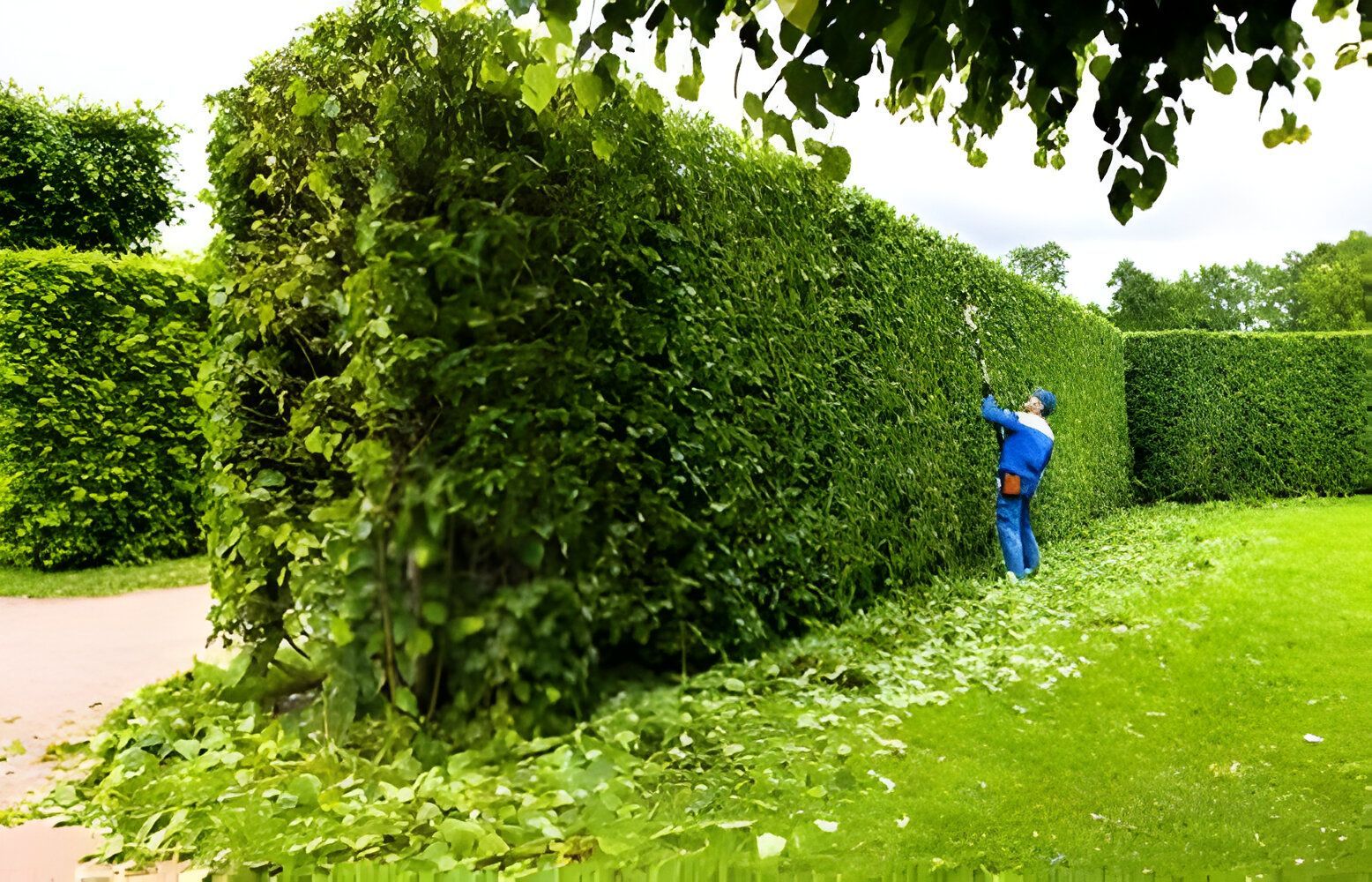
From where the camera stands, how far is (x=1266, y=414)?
17094mm

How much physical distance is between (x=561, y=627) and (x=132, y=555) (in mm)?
8107

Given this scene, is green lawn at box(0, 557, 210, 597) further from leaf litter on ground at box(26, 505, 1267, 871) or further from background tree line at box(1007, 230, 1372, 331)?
background tree line at box(1007, 230, 1372, 331)

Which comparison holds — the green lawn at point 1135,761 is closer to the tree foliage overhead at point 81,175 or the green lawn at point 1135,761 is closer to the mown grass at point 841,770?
the mown grass at point 841,770

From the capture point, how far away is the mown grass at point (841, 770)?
327cm

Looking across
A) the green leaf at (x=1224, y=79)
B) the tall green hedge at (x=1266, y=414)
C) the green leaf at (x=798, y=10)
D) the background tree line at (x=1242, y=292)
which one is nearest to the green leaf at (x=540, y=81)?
the green leaf at (x=798, y=10)

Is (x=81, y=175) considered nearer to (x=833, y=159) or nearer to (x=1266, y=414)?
(x=833, y=159)

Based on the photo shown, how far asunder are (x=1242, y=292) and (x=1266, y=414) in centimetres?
3877

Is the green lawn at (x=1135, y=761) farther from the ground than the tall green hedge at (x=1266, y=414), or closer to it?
closer to it

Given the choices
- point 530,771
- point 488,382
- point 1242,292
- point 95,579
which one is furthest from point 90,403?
point 1242,292

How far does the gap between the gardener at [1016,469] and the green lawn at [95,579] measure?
768 cm

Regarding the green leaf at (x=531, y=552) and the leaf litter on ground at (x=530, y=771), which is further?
the green leaf at (x=531, y=552)

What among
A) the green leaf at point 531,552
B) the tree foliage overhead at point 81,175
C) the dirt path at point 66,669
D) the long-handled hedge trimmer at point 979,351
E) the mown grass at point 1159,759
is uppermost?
the tree foliage overhead at point 81,175

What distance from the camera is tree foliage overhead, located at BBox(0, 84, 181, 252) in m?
12.8

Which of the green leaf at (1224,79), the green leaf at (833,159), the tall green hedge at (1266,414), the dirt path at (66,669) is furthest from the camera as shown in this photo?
the tall green hedge at (1266,414)
